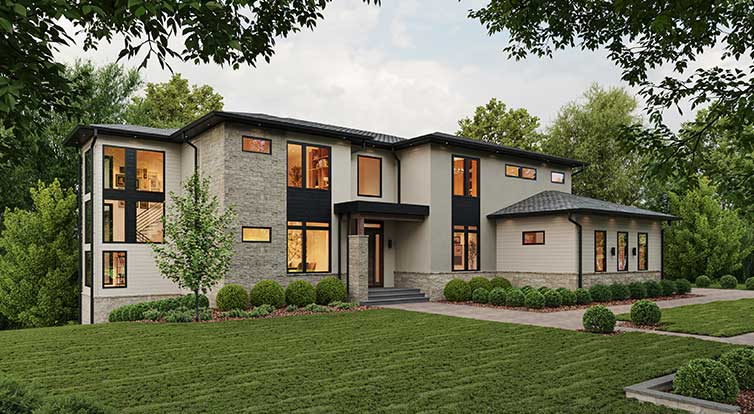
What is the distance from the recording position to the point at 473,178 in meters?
20.0

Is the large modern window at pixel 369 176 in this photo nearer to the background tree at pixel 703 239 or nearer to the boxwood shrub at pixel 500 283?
the boxwood shrub at pixel 500 283

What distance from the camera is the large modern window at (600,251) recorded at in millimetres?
18697

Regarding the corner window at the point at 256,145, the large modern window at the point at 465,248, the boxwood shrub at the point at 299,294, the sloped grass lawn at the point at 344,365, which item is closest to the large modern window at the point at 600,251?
the large modern window at the point at 465,248

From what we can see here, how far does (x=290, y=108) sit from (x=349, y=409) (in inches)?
1175

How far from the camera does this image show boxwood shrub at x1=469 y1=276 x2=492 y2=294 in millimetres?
18188

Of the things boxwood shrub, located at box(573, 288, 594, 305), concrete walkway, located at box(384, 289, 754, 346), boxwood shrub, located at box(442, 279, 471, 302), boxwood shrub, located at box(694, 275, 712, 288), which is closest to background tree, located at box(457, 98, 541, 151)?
boxwood shrub, located at box(694, 275, 712, 288)

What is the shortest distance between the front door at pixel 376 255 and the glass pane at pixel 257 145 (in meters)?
5.14

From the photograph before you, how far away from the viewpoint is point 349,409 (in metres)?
5.68

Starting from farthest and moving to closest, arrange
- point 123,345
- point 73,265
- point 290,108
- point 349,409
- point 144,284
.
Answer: point 290,108
point 73,265
point 144,284
point 123,345
point 349,409

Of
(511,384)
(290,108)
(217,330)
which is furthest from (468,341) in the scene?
(290,108)

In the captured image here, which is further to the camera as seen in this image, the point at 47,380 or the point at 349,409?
the point at 47,380

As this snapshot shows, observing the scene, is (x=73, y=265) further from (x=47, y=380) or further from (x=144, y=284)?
(x=47, y=380)

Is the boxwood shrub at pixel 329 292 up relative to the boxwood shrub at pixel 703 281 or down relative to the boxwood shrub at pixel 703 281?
up

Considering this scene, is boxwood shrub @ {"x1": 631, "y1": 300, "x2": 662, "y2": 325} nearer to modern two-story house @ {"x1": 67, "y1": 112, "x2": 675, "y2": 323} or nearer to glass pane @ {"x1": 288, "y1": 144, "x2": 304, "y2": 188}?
modern two-story house @ {"x1": 67, "y1": 112, "x2": 675, "y2": 323}
